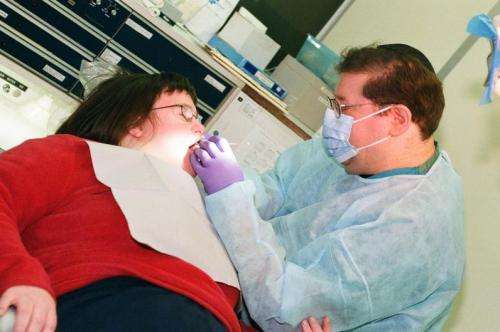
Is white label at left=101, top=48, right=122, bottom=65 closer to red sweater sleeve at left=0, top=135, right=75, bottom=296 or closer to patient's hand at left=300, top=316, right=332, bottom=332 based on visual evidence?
red sweater sleeve at left=0, top=135, right=75, bottom=296

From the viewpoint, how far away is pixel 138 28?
1.89 metres

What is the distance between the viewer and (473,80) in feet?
6.56

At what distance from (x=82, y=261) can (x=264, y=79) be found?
5.38ft

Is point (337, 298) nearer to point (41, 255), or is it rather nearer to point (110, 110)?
point (41, 255)

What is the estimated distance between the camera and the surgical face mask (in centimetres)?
134

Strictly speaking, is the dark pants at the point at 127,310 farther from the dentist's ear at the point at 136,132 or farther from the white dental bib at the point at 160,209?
the dentist's ear at the point at 136,132

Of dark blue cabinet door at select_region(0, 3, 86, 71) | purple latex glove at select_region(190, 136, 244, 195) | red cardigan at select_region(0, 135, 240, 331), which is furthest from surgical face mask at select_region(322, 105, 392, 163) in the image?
dark blue cabinet door at select_region(0, 3, 86, 71)

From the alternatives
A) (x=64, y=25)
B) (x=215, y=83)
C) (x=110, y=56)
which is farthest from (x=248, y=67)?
(x=64, y=25)

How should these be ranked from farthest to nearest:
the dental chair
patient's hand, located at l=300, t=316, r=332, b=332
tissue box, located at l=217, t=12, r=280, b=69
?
tissue box, located at l=217, t=12, r=280, b=69 < patient's hand, located at l=300, t=316, r=332, b=332 < the dental chair

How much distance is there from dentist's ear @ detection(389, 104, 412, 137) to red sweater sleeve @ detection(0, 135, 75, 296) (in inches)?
34.6

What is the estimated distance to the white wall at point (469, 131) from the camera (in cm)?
172

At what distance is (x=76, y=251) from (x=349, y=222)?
2.26ft

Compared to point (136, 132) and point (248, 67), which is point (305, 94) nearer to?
point (248, 67)

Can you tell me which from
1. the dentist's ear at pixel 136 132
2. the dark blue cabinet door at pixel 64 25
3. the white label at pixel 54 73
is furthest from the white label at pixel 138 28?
the dentist's ear at pixel 136 132
